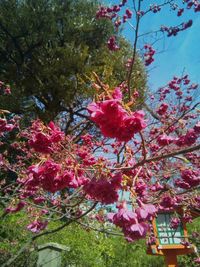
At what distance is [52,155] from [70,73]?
8192 millimetres

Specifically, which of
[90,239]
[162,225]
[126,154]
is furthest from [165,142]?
[90,239]

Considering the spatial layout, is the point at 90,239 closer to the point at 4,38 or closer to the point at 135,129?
the point at 135,129

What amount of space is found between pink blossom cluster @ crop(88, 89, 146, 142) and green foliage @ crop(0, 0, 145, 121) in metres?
8.47

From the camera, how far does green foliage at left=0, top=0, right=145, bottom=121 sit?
405 inches

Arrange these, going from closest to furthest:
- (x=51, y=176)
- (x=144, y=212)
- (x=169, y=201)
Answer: (x=144, y=212), (x=51, y=176), (x=169, y=201)

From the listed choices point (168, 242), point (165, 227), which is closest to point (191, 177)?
point (165, 227)

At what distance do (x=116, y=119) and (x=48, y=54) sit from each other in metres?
9.59

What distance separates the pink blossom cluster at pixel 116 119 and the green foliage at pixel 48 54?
8.47 m

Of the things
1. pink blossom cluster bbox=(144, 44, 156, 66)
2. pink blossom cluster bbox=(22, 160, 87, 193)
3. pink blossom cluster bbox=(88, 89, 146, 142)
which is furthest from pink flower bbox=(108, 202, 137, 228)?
pink blossom cluster bbox=(144, 44, 156, 66)

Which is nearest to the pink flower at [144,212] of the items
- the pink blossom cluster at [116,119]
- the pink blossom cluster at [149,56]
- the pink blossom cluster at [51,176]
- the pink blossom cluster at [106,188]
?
the pink blossom cluster at [106,188]

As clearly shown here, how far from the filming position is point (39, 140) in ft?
6.97

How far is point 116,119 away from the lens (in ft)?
4.95

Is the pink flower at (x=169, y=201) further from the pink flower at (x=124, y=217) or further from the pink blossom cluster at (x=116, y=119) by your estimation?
the pink blossom cluster at (x=116, y=119)

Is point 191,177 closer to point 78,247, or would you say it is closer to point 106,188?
point 106,188
